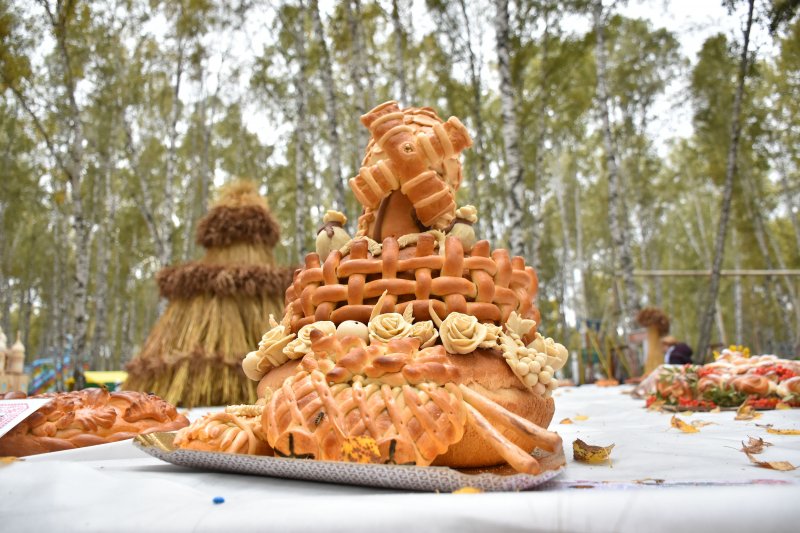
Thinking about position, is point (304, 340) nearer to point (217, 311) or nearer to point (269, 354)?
point (269, 354)

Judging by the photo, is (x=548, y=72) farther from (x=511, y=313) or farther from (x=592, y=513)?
(x=592, y=513)

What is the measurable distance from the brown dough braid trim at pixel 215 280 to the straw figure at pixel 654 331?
16.2ft

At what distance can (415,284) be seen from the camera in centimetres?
185

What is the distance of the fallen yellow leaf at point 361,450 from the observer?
138 cm

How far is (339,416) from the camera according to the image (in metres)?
1.45

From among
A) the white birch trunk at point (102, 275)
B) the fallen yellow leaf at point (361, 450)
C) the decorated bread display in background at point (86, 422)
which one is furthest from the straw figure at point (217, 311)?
the white birch trunk at point (102, 275)

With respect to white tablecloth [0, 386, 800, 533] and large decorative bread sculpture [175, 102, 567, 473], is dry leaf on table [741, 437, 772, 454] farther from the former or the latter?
large decorative bread sculpture [175, 102, 567, 473]

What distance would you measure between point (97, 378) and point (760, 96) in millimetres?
16062

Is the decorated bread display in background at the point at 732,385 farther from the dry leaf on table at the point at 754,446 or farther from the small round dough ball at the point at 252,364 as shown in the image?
the small round dough ball at the point at 252,364

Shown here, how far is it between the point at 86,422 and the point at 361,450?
4.63 feet

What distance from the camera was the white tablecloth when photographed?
3.12 feet

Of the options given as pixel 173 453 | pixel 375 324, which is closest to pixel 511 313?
pixel 375 324

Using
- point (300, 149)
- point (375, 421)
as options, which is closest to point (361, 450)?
point (375, 421)

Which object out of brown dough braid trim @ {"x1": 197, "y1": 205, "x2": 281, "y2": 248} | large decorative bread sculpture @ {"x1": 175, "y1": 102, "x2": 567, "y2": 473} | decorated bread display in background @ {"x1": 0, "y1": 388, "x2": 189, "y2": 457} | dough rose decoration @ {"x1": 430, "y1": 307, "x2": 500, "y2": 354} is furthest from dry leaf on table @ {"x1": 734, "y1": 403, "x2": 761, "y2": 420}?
brown dough braid trim @ {"x1": 197, "y1": 205, "x2": 281, "y2": 248}
